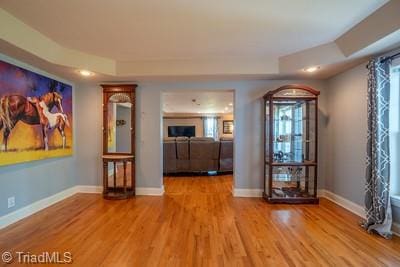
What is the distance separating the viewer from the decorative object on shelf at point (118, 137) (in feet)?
15.0

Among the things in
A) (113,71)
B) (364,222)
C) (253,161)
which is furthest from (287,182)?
(113,71)

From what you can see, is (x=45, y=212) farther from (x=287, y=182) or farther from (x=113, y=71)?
(x=287, y=182)

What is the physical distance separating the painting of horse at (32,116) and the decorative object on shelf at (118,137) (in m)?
0.69

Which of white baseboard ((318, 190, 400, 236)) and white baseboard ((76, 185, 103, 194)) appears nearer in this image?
white baseboard ((318, 190, 400, 236))

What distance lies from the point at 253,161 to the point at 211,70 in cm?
186

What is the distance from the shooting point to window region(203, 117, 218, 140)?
13.3 m

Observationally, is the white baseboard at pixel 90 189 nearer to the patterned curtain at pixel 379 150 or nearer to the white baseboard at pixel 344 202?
the white baseboard at pixel 344 202

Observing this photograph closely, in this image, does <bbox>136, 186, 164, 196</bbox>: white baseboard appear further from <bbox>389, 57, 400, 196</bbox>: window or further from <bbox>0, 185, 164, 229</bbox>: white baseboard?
<bbox>389, 57, 400, 196</bbox>: window

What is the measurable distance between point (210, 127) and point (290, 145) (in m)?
9.02

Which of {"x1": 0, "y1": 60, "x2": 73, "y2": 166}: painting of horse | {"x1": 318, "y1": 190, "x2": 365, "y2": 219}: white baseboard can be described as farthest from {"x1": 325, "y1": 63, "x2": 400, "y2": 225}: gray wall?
{"x1": 0, "y1": 60, "x2": 73, "y2": 166}: painting of horse

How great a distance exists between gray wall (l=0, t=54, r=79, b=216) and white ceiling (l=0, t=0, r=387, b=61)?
1037mm

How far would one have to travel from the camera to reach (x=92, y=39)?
321 centimetres

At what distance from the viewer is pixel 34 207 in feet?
11.8

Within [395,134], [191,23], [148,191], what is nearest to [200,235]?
[148,191]
